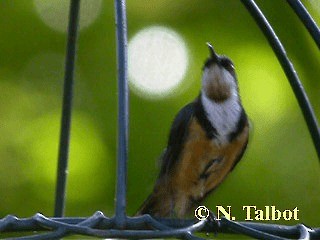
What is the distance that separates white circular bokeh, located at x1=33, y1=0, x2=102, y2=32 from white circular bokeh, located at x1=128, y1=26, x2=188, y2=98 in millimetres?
212

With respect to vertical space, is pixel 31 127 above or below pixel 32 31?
below

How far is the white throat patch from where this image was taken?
2.32 metres

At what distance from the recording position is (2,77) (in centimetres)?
318

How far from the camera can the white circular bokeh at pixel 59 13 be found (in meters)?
3.08

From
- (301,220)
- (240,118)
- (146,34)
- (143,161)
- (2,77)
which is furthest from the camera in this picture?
(2,77)

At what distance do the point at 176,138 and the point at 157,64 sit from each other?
36 centimetres

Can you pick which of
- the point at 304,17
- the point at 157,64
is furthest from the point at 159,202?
the point at 304,17

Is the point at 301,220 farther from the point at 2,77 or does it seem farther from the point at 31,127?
the point at 2,77

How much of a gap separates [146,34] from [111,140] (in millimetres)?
379

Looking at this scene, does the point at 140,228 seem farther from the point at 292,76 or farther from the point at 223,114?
the point at 223,114

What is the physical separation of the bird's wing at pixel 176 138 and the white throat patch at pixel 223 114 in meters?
→ 0.05

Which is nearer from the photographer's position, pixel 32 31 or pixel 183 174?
pixel 183 174

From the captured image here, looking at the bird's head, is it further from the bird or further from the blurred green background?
the blurred green background

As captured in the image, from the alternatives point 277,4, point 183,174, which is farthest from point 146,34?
→ point 183,174
